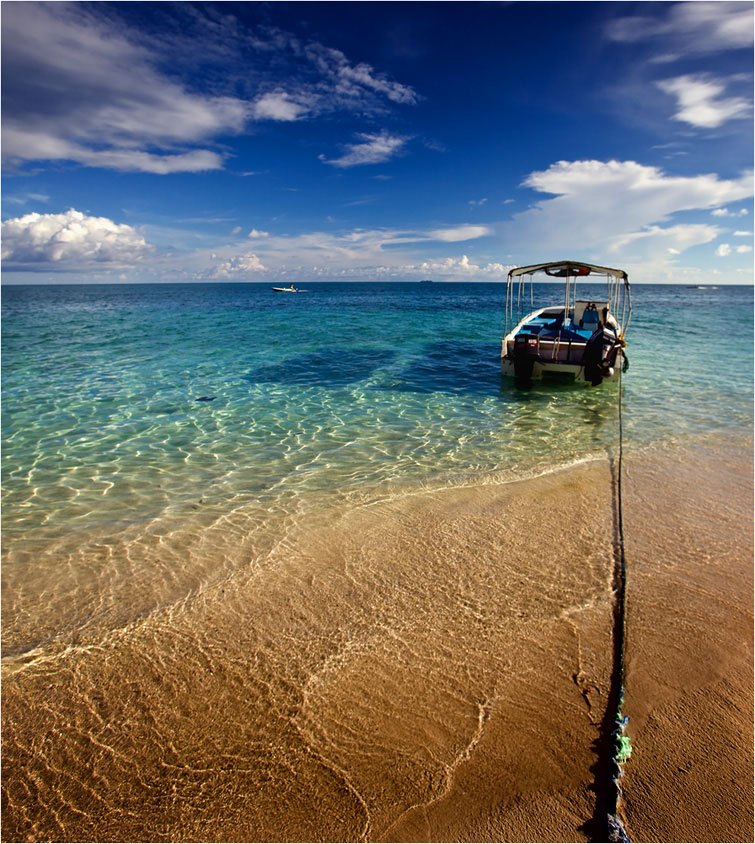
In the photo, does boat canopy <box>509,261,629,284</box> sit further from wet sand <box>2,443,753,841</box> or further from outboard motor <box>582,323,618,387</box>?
wet sand <box>2,443,753,841</box>

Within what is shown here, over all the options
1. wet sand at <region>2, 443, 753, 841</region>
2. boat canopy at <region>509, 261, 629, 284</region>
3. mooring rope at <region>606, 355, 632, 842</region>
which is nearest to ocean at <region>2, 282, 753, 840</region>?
wet sand at <region>2, 443, 753, 841</region>

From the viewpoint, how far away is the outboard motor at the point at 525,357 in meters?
13.7

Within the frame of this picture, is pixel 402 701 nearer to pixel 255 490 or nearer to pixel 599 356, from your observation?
pixel 255 490

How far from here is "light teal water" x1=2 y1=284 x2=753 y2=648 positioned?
20.1 ft

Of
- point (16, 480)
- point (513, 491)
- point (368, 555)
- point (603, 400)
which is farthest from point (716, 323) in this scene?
point (16, 480)

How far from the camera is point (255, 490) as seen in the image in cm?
734

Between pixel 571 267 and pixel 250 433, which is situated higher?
pixel 571 267

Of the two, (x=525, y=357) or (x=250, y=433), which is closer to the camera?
(x=250, y=433)

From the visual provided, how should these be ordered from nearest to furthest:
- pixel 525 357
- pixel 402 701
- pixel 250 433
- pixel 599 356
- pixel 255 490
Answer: pixel 402 701
pixel 255 490
pixel 250 433
pixel 599 356
pixel 525 357

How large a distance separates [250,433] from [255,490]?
2833 millimetres

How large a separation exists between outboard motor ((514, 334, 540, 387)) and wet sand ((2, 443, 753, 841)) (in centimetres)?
854

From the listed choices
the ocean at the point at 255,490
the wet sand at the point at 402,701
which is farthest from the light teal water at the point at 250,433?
the wet sand at the point at 402,701

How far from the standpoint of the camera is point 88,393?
520 inches

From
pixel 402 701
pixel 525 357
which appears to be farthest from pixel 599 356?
pixel 402 701
